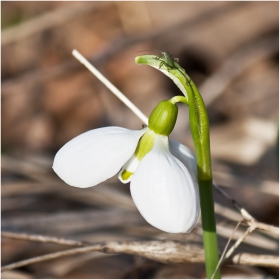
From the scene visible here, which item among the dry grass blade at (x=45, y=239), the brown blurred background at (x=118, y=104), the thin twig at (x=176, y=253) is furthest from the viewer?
the brown blurred background at (x=118, y=104)

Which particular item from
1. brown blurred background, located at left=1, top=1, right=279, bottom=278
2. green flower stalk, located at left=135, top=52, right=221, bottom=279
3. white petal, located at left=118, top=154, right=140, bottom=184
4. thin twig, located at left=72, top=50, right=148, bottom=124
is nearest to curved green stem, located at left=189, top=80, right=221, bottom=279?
green flower stalk, located at left=135, top=52, right=221, bottom=279

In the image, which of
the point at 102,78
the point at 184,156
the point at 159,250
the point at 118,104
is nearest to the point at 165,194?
the point at 184,156

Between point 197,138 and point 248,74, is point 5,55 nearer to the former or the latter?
point 248,74

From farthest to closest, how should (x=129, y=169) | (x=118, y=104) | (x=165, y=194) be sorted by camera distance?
(x=118, y=104) → (x=129, y=169) → (x=165, y=194)

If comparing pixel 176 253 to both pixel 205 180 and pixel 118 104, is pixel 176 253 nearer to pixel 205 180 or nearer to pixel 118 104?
pixel 205 180

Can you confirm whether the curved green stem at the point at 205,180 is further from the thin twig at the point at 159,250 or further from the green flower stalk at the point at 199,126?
the thin twig at the point at 159,250

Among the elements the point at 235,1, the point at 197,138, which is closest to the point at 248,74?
the point at 235,1

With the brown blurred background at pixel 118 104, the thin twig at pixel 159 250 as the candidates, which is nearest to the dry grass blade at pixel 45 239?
the thin twig at pixel 159 250

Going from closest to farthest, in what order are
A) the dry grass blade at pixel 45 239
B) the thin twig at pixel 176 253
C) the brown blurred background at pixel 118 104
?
the thin twig at pixel 176 253, the dry grass blade at pixel 45 239, the brown blurred background at pixel 118 104
